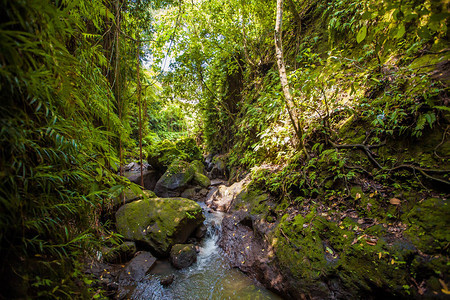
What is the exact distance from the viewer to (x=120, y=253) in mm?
3512

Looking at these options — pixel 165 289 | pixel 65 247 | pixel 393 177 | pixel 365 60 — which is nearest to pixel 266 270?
pixel 165 289

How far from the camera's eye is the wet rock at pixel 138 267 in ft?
10.3

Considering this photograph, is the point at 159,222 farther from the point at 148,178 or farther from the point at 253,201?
the point at 148,178

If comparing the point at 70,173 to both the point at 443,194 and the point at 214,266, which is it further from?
the point at 443,194

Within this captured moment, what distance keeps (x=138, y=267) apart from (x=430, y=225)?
14.8ft

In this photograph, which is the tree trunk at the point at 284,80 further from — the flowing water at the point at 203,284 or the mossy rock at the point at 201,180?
the mossy rock at the point at 201,180

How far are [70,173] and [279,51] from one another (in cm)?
418

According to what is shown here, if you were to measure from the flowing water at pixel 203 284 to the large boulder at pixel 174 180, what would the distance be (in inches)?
159

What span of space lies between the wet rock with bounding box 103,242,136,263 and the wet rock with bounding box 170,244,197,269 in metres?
0.85

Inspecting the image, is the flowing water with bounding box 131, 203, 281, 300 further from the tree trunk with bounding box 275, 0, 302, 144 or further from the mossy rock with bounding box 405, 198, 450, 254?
the tree trunk with bounding box 275, 0, 302, 144

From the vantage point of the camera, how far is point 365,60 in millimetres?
3627

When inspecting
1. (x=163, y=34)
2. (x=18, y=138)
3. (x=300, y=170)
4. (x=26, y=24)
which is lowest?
(x=300, y=170)

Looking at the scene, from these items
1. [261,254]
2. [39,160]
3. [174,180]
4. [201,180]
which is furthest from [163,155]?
[39,160]

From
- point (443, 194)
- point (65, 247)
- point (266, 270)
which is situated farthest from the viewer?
point (266, 270)
